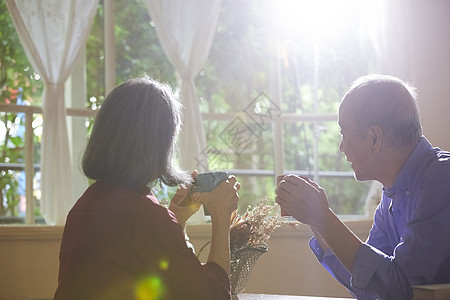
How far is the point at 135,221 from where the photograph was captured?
1.39m

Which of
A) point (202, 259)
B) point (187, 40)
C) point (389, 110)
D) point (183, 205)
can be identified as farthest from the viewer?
point (187, 40)

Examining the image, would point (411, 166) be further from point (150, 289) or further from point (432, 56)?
point (432, 56)

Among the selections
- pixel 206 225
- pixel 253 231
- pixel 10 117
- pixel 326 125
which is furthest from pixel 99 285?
pixel 326 125

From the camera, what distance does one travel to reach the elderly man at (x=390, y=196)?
1.51m

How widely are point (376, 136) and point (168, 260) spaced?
2.05 ft

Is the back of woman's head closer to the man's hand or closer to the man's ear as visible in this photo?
the man's hand

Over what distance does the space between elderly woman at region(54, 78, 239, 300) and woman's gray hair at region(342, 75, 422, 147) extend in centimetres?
39

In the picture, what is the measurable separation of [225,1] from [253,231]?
7.66 ft

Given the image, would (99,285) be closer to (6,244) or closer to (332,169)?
(6,244)

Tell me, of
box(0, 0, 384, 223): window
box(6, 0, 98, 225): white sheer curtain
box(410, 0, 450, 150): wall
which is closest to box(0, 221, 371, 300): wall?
box(6, 0, 98, 225): white sheer curtain

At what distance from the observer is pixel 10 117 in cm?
352

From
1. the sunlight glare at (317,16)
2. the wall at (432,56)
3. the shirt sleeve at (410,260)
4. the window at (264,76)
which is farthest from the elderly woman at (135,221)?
the sunlight glare at (317,16)

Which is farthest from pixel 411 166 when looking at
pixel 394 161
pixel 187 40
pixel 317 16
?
pixel 317 16

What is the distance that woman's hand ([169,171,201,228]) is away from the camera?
1711mm
